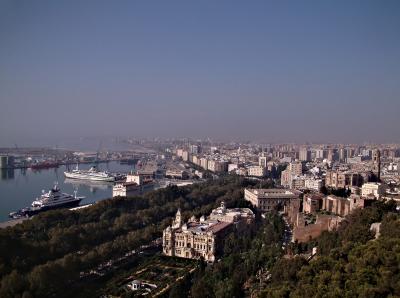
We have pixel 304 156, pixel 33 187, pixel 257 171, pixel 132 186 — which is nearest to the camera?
pixel 132 186

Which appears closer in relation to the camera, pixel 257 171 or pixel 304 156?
pixel 257 171

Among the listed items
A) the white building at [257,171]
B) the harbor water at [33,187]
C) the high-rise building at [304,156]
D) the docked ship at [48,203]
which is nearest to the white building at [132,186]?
the harbor water at [33,187]

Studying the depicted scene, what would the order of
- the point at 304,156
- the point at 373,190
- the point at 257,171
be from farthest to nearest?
the point at 304,156, the point at 257,171, the point at 373,190

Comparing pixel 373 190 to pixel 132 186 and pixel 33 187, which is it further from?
pixel 33 187

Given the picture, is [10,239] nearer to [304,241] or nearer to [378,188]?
[304,241]

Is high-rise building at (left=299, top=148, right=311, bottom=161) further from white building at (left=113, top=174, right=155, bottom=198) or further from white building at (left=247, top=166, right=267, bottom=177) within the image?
white building at (left=113, top=174, right=155, bottom=198)

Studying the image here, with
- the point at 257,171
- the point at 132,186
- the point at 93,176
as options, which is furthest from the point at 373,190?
the point at 93,176

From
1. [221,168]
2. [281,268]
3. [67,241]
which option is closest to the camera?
[281,268]

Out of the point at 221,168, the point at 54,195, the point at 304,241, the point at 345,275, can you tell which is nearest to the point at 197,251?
the point at 304,241
